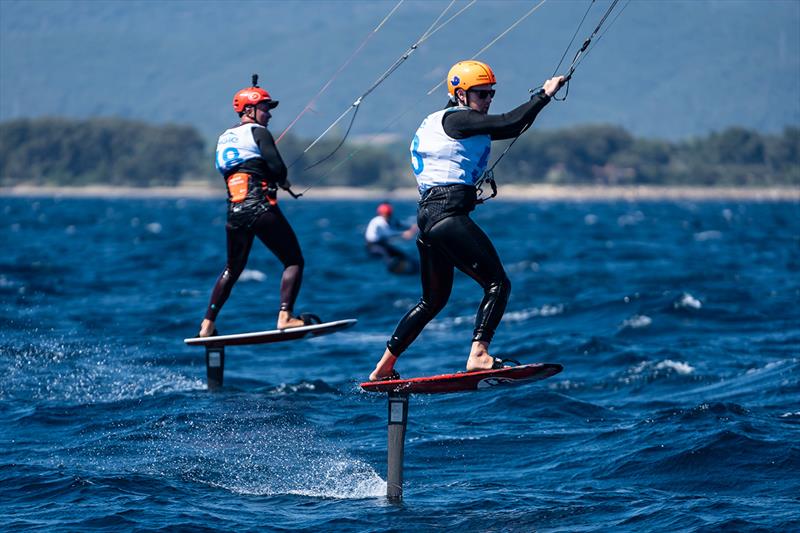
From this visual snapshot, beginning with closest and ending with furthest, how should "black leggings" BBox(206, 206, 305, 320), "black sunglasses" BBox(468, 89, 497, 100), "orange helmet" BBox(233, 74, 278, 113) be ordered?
"black sunglasses" BBox(468, 89, 497, 100)
"orange helmet" BBox(233, 74, 278, 113)
"black leggings" BBox(206, 206, 305, 320)

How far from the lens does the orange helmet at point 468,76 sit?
32.4 feet

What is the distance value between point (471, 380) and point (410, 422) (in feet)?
13.5

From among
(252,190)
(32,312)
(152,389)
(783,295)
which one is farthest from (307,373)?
(783,295)

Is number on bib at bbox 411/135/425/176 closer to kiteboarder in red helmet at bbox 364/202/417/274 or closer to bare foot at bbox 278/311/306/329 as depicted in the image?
bare foot at bbox 278/311/306/329

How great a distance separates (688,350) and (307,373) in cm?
579

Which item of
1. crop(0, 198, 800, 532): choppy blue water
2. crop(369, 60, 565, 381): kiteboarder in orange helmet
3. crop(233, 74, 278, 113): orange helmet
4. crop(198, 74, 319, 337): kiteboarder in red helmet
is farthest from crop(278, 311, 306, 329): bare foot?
crop(369, 60, 565, 381): kiteboarder in orange helmet

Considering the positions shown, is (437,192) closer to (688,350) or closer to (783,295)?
(688,350)

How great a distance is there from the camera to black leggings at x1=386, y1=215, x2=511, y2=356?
1005 centimetres

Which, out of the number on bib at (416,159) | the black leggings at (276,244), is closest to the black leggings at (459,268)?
the number on bib at (416,159)

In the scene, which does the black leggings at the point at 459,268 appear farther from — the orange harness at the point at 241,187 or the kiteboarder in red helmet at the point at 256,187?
the orange harness at the point at 241,187

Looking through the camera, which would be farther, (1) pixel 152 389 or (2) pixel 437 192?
(1) pixel 152 389

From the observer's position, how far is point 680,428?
1320 centimetres

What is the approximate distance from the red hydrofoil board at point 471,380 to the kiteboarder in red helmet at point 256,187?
117 inches

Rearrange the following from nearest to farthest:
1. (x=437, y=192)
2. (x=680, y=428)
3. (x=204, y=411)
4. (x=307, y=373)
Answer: (x=437, y=192) < (x=680, y=428) < (x=204, y=411) < (x=307, y=373)
